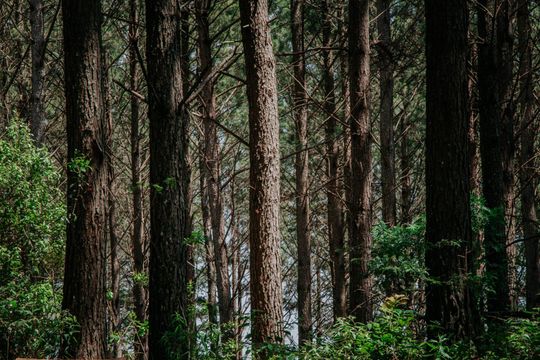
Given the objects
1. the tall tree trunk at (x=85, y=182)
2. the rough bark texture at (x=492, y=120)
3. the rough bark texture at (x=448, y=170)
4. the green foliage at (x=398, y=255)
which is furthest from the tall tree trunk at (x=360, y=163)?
the tall tree trunk at (x=85, y=182)

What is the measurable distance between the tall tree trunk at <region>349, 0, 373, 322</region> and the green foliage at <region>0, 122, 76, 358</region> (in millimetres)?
4057

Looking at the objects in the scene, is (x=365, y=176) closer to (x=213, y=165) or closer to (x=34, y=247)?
(x=213, y=165)

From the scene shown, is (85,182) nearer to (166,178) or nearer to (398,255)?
(166,178)

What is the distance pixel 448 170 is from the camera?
717 cm

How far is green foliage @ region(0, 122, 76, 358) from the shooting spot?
7.91m

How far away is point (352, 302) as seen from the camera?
9.93m

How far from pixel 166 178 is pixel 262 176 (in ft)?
4.05

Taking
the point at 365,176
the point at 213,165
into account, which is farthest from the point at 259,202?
the point at 213,165

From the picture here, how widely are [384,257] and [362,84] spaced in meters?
3.14

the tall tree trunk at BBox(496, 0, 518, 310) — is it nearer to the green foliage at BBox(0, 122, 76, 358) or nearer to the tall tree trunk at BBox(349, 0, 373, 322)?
the tall tree trunk at BBox(349, 0, 373, 322)

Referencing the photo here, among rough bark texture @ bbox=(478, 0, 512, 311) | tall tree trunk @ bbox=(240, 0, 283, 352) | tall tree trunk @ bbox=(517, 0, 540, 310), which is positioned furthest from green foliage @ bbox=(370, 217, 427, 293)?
tall tree trunk @ bbox=(517, 0, 540, 310)

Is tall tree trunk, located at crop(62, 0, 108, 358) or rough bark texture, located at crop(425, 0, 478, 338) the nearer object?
rough bark texture, located at crop(425, 0, 478, 338)

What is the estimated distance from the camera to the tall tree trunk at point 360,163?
32.5ft

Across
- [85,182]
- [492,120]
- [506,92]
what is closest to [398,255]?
[85,182]
